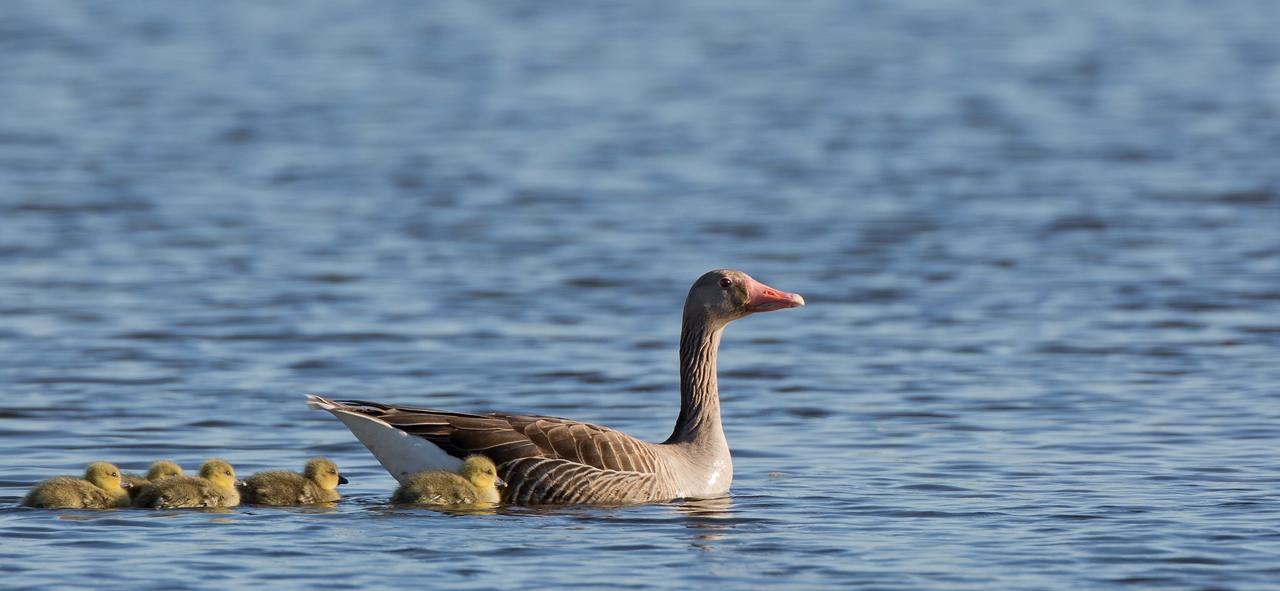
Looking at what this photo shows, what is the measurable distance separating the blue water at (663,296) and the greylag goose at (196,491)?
99 millimetres

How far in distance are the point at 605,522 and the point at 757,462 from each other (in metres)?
2.47

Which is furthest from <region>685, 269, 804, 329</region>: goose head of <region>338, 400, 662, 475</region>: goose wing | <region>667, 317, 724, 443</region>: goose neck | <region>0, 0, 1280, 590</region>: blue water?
<region>338, 400, 662, 475</region>: goose wing

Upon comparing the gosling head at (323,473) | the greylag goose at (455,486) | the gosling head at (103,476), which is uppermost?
the gosling head at (103,476)

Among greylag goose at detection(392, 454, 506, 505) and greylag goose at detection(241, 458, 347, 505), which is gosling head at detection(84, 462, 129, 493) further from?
greylag goose at detection(392, 454, 506, 505)

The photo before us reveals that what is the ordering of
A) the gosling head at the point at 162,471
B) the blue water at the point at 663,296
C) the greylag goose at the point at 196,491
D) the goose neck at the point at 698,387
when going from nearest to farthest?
the blue water at the point at 663,296 < the greylag goose at the point at 196,491 < the gosling head at the point at 162,471 < the goose neck at the point at 698,387

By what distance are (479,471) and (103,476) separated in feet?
7.29

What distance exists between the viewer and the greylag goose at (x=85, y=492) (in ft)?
35.2

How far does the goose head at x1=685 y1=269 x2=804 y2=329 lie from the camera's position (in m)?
12.6

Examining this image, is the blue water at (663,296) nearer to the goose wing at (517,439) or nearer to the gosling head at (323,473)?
the gosling head at (323,473)

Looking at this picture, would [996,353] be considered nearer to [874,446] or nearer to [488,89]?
[874,446]

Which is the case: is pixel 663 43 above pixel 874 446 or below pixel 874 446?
above

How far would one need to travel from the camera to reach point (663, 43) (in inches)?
1828

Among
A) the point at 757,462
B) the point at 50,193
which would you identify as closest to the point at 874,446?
the point at 757,462

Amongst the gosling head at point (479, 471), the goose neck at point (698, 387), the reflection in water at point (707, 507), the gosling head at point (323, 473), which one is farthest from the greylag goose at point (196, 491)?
the goose neck at point (698, 387)
